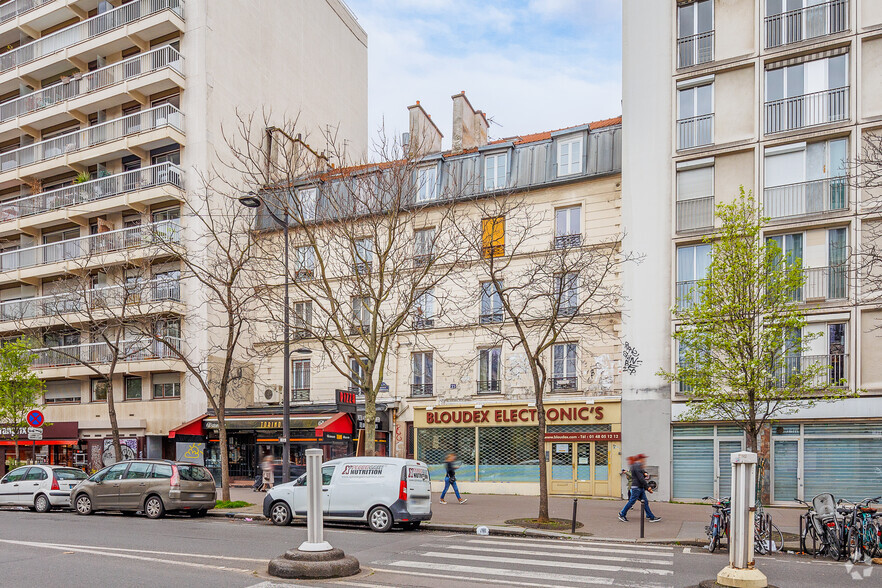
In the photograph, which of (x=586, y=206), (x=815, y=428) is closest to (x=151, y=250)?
(x=586, y=206)

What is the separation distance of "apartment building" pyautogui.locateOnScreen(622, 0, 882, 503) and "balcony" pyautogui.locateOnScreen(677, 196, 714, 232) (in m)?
0.03

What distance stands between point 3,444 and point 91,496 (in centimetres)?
1889

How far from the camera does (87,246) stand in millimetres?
32344

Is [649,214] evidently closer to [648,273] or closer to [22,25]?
[648,273]

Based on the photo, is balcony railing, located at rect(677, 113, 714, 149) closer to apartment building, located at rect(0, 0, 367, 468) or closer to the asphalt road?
the asphalt road

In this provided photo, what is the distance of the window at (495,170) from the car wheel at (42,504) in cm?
1664

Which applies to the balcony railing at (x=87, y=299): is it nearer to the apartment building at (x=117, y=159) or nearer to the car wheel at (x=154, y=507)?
the apartment building at (x=117, y=159)

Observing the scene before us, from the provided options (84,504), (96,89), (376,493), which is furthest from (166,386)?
(376,493)

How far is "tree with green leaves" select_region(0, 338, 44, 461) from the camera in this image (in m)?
27.7

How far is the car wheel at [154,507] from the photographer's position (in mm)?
17750

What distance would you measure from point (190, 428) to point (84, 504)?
10.2 metres

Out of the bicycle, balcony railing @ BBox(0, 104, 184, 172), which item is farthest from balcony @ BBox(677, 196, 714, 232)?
balcony railing @ BBox(0, 104, 184, 172)

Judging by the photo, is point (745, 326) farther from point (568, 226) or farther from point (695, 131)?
point (568, 226)

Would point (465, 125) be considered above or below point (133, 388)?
above
